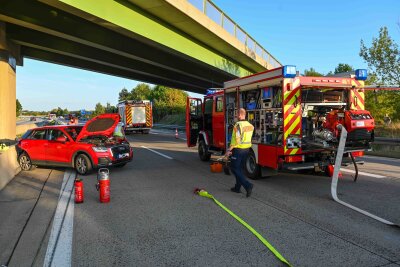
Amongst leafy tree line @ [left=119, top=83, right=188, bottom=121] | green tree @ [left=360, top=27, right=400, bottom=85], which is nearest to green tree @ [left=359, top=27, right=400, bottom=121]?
green tree @ [left=360, top=27, right=400, bottom=85]

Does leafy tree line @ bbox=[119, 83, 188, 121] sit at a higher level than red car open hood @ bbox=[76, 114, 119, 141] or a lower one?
higher

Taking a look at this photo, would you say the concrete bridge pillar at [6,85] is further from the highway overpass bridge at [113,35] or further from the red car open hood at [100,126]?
the red car open hood at [100,126]

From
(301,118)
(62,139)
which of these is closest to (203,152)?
(62,139)

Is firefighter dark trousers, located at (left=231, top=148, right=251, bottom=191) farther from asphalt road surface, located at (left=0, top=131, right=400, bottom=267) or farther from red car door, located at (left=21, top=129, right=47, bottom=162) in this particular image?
red car door, located at (left=21, top=129, right=47, bottom=162)

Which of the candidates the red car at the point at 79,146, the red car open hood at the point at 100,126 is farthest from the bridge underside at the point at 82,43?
the red car at the point at 79,146

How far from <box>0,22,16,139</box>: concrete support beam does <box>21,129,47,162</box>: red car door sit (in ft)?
13.2

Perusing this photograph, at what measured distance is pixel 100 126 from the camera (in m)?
11.9

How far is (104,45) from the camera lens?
1703cm

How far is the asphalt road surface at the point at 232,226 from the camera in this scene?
15.1 feet

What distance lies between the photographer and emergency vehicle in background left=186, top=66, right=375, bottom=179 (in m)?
9.02

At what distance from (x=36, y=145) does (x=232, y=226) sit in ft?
28.7

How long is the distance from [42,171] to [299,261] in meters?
10.2

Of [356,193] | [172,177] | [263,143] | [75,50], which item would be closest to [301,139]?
[263,143]

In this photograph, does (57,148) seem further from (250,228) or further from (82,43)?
(250,228)
